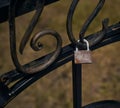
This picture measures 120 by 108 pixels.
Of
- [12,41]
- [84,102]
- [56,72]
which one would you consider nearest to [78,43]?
[12,41]

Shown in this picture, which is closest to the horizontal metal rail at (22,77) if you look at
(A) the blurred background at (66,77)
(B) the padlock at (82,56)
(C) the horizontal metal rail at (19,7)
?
(B) the padlock at (82,56)

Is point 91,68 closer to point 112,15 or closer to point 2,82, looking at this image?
point 112,15

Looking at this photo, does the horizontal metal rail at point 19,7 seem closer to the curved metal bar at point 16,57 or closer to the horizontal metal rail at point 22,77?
the curved metal bar at point 16,57

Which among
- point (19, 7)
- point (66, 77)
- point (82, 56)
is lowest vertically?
point (66, 77)

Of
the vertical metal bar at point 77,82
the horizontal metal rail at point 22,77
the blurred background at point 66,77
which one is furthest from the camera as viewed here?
the blurred background at point 66,77

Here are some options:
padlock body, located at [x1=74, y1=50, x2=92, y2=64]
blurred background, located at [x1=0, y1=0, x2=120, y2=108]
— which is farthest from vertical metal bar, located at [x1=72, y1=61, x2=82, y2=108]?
blurred background, located at [x1=0, y1=0, x2=120, y2=108]

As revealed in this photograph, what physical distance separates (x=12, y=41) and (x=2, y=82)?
0.14 metres

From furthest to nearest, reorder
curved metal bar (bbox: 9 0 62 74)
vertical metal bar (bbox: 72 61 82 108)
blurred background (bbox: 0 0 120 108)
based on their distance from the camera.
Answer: blurred background (bbox: 0 0 120 108) → vertical metal bar (bbox: 72 61 82 108) → curved metal bar (bbox: 9 0 62 74)

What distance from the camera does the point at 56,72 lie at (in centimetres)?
243

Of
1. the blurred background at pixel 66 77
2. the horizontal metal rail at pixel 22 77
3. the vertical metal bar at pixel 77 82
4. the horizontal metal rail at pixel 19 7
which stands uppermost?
the horizontal metal rail at pixel 19 7

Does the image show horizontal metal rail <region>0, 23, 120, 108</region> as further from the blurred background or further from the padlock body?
the blurred background

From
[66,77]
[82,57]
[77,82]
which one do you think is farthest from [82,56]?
[66,77]

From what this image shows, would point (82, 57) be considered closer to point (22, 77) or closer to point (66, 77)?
point (22, 77)

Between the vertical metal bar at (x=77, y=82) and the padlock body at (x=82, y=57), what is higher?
the padlock body at (x=82, y=57)
